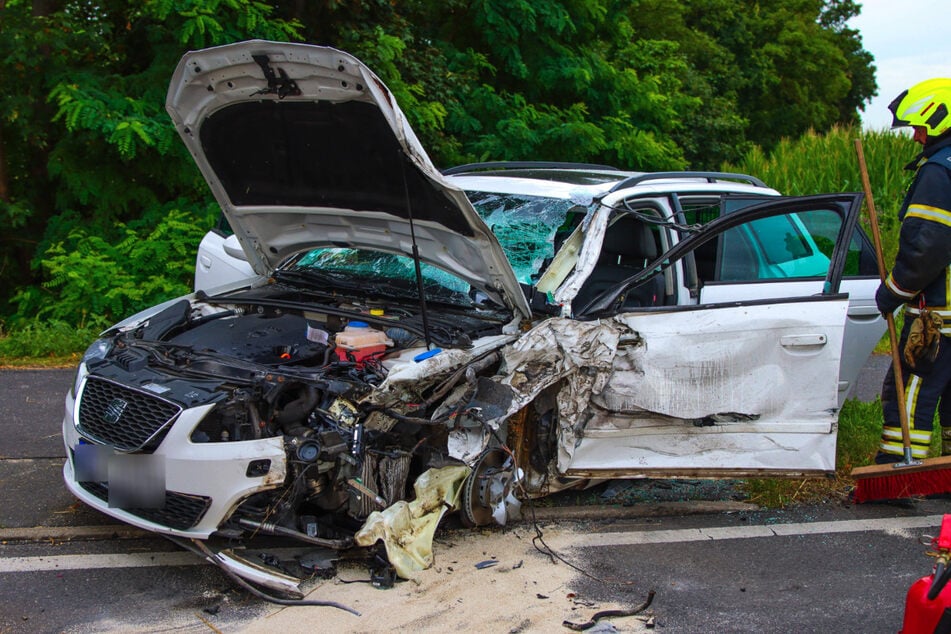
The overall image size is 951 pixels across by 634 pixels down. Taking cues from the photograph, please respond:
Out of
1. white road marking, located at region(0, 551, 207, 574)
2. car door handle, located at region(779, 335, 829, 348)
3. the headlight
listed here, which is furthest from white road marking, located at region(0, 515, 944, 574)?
car door handle, located at region(779, 335, 829, 348)

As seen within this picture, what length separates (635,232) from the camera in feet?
16.8

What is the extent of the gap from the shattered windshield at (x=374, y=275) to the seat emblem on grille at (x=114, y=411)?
1.45 metres

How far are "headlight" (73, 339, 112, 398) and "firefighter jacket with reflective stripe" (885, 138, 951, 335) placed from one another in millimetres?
3962

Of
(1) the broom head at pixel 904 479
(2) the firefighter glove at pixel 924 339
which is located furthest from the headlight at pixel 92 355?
(2) the firefighter glove at pixel 924 339

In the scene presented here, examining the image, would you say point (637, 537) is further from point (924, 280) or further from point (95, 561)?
point (95, 561)

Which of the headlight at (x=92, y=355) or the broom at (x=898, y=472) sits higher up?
the headlight at (x=92, y=355)

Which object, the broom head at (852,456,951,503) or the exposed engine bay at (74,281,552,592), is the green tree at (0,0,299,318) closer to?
the exposed engine bay at (74,281,552,592)

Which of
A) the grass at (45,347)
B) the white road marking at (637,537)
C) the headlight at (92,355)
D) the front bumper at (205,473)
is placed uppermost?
the headlight at (92,355)

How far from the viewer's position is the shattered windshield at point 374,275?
4.50 meters

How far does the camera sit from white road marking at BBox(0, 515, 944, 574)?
384 centimetres

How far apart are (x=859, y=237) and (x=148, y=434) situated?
440 centimetres

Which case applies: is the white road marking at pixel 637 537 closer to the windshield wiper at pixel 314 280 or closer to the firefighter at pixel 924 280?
the firefighter at pixel 924 280

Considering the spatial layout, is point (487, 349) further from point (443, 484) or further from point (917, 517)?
point (917, 517)

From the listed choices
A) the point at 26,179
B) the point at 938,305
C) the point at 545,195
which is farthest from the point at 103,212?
the point at 938,305
